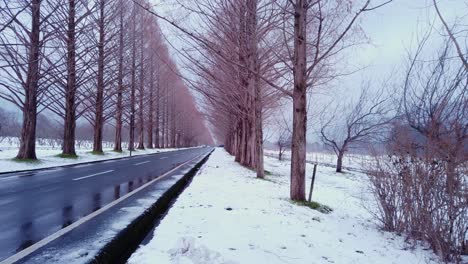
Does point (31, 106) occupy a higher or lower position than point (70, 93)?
lower

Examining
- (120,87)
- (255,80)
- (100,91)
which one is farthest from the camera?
(120,87)

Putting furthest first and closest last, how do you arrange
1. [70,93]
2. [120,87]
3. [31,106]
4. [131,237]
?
[120,87] → [70,93] → [31,106] → [131,237]

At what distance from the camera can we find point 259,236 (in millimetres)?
4473

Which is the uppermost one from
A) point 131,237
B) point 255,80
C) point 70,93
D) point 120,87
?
point 120,87

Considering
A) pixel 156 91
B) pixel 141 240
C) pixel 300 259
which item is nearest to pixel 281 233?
pixel 300 259

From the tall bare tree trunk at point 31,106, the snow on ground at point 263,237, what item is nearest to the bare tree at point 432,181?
the snow on ground at point 263,237

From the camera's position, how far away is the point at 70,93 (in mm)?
20438

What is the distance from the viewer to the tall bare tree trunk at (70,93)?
18.2m

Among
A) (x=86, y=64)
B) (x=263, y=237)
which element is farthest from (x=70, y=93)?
(x=263, y=237)

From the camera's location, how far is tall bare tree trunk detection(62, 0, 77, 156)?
1817 cm

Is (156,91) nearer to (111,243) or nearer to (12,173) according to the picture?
(12,173)

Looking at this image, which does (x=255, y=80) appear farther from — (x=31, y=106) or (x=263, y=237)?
(x=31, y=106)

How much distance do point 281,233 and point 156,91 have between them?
38337 mm

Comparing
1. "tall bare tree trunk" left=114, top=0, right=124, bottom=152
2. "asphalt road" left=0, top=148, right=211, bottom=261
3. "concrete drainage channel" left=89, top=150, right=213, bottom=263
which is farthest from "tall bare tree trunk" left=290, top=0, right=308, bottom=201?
"tall bare tree trunk" left=114, top=0, right=124, bottom=152
